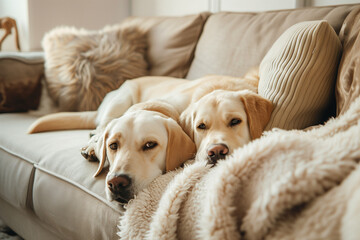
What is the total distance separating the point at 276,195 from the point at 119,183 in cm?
54

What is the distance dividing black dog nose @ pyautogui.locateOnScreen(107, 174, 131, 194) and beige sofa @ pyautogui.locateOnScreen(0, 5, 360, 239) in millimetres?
65

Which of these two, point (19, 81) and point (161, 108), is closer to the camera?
point (161, 108)

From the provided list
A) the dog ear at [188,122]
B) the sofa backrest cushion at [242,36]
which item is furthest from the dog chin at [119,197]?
the sofa backrest cushion at [242,36]

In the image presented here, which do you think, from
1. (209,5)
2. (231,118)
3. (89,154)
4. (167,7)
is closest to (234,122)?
(231,118)

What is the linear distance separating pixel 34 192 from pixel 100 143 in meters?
0.41

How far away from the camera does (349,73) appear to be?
3.54ft

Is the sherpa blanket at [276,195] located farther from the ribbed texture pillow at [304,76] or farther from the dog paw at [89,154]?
the dog paw at [89,154]

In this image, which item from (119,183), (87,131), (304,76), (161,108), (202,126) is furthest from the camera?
(87,131)

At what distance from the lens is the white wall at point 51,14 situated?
340cm

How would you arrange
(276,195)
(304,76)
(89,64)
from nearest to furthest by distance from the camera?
(276,195)
(304,76)
(89,64)

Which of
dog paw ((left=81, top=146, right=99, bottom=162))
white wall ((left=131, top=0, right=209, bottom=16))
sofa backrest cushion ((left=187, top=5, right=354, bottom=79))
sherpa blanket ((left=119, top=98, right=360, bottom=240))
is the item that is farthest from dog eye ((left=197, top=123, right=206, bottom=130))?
white wall ((left=131, top=0, right=209, bottom=16))

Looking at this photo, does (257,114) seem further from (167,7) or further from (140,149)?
(167,7)

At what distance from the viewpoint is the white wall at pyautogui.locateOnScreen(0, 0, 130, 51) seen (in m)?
3.40

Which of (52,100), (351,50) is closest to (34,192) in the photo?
(52,100)
